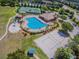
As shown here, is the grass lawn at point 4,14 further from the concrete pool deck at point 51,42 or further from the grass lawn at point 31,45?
the concrete pool deck at point 51,42

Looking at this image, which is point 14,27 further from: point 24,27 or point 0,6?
point 0,6

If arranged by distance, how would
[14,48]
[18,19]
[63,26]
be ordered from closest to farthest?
[14,48], [63,26], [18,19]

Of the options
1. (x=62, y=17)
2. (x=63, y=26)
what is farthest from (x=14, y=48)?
(x=62, y=17)

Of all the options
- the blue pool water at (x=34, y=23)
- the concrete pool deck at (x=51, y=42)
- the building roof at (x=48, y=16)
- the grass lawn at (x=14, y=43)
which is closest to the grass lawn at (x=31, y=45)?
the grass lawn at (x=14, y=43)

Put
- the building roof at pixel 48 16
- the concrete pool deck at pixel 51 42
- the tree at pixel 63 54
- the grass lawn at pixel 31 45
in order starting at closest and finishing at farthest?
the tree at pixel 63 54 → the grass lawn at pixel 31 45 → the concrete pool deck at pixel 51 42 → the building roof at pixel 48 16

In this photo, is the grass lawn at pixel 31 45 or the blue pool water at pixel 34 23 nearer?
the grass lawn at pixel 31 45

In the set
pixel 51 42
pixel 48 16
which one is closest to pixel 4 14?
pixel 48 16

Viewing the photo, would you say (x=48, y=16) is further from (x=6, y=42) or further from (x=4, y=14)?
(x=6, y=42)
